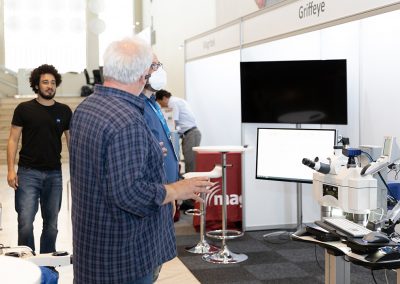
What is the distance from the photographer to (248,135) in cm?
552

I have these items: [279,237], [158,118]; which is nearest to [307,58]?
[279,237]

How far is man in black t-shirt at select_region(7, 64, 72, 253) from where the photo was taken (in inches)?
147

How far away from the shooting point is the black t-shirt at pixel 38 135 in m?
3.74

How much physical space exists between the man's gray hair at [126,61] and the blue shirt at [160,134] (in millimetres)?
939

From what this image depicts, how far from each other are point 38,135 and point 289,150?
2241mm

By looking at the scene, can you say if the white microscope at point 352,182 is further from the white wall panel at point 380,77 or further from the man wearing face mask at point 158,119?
the white wall panel at point 380,77

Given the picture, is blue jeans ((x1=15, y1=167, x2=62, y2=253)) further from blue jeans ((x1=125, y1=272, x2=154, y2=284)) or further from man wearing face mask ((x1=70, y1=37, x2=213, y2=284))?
blue jeans ((x1=125, y1=272, x2=154, y2=284))

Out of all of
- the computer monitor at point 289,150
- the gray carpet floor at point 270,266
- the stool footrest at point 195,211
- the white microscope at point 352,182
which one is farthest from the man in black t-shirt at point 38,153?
the computer monitor at point 289,150

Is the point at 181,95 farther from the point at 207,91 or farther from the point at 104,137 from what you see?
the point at 104,137

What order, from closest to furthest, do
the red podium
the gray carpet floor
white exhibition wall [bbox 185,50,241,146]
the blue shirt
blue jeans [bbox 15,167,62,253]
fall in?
the blue shirt, blue jeans [bbox 15,167,62,253], the gray carpet floor, the red podium, white exhibition wall [bbox 185,50,241,146]

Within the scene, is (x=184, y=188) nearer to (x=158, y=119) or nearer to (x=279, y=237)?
(x=158, y=119)

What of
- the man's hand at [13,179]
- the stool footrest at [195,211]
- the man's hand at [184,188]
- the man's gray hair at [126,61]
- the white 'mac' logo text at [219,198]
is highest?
the man's gray hair at [126,61]

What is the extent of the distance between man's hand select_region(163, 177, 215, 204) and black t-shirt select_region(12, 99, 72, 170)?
1902mm

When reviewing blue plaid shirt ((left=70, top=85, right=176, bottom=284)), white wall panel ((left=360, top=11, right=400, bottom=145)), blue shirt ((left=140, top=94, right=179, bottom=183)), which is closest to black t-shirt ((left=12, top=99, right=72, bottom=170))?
blue shirt ((left=140, top=94, right=179, bottom=183))
